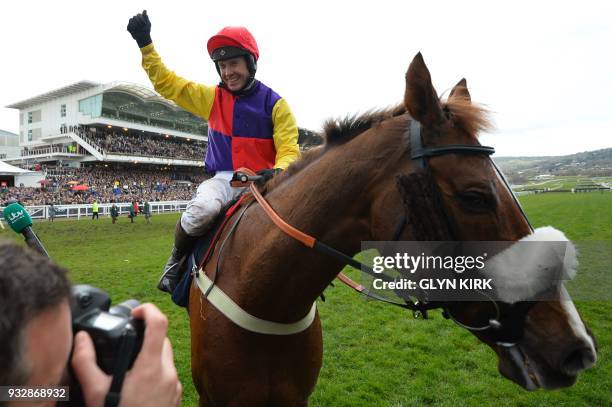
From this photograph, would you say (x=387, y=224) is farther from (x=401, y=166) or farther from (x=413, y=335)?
(x=413, y=335)

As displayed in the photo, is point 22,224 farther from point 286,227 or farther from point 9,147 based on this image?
point 9,147

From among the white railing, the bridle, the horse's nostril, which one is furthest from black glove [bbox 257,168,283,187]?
the white railing

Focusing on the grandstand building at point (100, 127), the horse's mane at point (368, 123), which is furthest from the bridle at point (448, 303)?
the grandstand building at point (100, 127)

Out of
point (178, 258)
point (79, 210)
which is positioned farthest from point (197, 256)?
point (79, 210)

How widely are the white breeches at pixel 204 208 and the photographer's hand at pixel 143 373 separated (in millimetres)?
1615

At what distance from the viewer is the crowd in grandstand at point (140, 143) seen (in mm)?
44594

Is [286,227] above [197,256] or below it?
above

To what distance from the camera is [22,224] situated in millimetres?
1750

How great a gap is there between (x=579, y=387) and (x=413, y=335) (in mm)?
1956

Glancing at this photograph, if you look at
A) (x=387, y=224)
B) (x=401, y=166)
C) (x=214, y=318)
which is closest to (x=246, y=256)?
(x=214, y=318)

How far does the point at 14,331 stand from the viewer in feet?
1.98

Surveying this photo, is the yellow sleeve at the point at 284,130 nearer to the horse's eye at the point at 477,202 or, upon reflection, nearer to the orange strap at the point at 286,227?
the orange strap at the point at 286,227

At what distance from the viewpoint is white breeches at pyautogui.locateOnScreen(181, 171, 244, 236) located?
245 cm

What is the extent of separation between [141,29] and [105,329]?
250 centimetres
